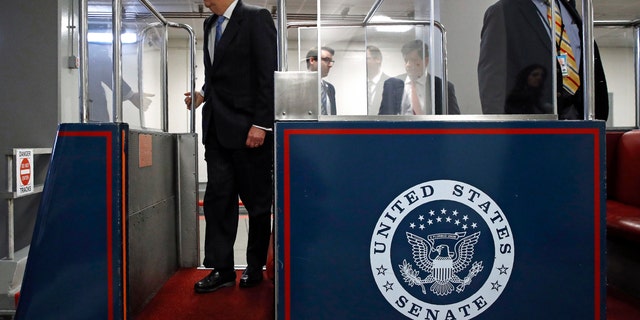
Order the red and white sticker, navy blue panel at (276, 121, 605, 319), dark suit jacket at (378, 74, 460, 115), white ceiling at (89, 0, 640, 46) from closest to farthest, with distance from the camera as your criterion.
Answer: navy blue panel at (276, 121, 605, 319), dark suit jacket at (378, 74, 460, 115), the red and white sticker, white ceiling at (89, 0, 640, 46)

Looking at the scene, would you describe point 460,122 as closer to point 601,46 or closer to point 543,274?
point 543,274

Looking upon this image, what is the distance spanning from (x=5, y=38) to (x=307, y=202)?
364 cm

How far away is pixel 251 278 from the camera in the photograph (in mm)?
2314

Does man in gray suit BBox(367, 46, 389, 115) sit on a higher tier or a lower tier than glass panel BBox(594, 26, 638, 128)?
lower

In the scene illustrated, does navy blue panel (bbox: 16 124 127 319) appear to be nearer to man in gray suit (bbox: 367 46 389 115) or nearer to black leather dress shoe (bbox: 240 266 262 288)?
black leather dress shoe (bbox: 240 266 262 288)

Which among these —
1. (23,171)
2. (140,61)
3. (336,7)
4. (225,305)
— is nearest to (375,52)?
(140,61)

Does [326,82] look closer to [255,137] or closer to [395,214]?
[255,137]

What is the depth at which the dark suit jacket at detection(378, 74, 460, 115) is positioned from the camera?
302 cm

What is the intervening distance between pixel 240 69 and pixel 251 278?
0.94m

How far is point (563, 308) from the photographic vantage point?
1.60 meters

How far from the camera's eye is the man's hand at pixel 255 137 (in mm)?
2145

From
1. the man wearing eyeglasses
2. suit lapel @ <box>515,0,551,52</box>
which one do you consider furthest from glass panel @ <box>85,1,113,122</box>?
suit lapel @ <box>515,0,551,52</box>

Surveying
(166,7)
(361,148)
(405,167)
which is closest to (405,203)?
(405,167)

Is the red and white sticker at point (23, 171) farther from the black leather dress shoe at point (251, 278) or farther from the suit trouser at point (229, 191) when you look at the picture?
the black leather dress shoe at point (251, 278)
